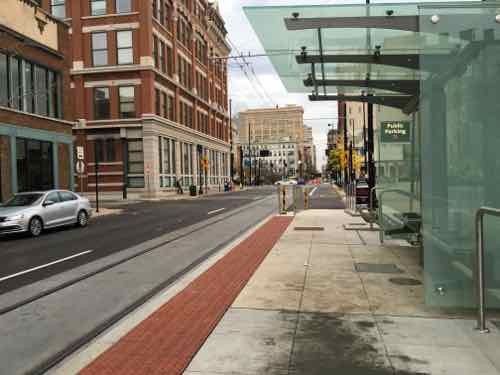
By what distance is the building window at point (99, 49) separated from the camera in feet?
146

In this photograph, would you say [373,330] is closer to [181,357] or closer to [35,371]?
[181,357]

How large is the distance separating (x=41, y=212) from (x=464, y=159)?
1354 cm

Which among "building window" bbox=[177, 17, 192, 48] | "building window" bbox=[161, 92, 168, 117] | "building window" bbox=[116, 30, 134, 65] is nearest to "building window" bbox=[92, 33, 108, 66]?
"building window" bbox=[116, 30, 134, 65]

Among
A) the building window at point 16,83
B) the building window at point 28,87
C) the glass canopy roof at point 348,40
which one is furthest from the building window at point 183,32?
the glass canopy roof at point 348,40

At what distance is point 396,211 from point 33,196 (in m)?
12.0

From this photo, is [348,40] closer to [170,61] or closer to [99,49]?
[99,49]

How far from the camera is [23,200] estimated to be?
53.5ft

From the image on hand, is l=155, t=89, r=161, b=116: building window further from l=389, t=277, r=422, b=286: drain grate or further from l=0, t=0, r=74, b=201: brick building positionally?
l=389, t=277, r=422, b=286: drain grate

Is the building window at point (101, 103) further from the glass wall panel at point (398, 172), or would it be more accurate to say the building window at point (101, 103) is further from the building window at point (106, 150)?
the glass wall panel at point (398, 172)

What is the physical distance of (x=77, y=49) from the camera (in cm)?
4450

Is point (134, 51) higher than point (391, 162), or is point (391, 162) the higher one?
point (134, 51)

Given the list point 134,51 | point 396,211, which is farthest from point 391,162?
point 134,51

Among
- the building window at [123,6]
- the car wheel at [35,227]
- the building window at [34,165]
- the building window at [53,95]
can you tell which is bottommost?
the car wheel at [35,227]

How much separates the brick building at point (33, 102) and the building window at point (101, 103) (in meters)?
16.4
